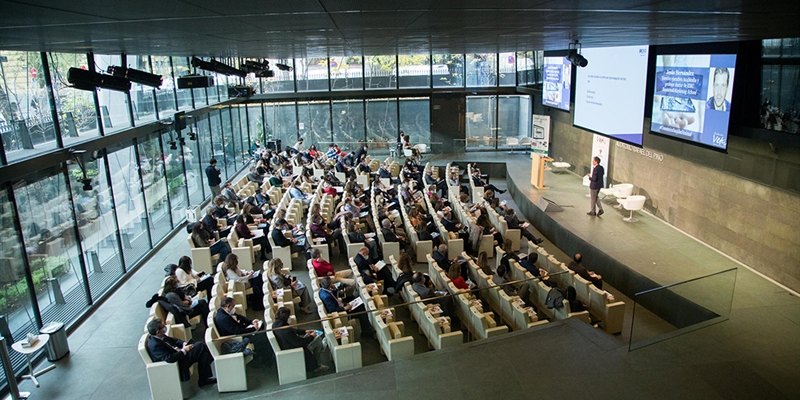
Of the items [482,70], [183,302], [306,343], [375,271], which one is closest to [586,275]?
[375,271]

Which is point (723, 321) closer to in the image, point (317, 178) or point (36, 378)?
point (36, 378)

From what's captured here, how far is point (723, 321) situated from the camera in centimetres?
752

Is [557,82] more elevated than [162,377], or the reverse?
[557,82]

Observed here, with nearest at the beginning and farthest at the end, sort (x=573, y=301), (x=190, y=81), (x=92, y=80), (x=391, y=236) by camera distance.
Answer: (x=573, y=301) → (x=92, y=80) → (x=391, y=236) → (x=190, y=81)

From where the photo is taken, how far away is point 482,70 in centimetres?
2369

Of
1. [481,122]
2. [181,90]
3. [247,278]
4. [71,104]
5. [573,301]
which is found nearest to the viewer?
[573,301]

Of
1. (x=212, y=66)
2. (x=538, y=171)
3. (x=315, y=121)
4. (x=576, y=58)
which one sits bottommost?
(x=538, y=171)

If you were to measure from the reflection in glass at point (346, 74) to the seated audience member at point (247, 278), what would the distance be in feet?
50.4

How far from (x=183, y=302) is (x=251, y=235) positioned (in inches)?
139

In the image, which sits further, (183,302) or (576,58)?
(576,58)

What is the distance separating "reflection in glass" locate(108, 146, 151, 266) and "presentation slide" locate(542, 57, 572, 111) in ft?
42.2

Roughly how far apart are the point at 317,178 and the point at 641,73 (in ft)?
34.9

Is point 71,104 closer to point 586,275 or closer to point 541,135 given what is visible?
point 586,275

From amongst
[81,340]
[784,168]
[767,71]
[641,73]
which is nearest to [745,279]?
[784,168]
